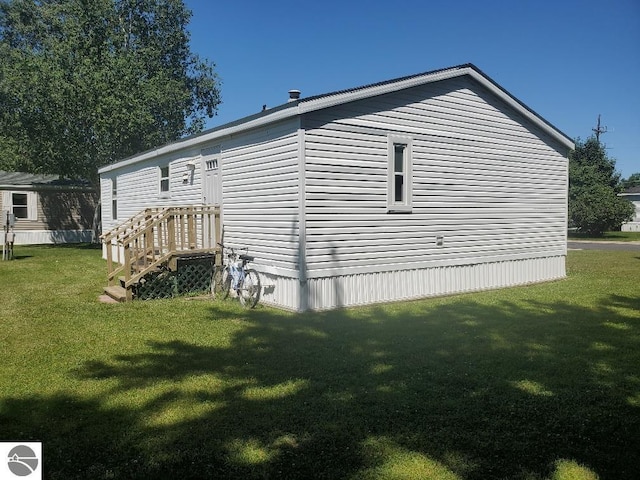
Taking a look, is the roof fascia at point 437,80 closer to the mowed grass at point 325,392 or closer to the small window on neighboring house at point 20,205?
the mowed grass at point 325,392

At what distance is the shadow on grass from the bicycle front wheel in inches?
82.2

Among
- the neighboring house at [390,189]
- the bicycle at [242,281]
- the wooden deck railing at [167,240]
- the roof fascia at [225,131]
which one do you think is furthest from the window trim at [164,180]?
the bicycle at [242,281]

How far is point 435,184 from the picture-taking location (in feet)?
36.0

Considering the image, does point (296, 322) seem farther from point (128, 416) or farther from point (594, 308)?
point (594, 308)

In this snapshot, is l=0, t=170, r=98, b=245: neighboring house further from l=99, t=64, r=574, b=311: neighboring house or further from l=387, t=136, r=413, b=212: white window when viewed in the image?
l=387, t=136, r=413, b=212: white window

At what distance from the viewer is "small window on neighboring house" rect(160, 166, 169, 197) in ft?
49.3

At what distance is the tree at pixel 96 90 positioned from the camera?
2275cm

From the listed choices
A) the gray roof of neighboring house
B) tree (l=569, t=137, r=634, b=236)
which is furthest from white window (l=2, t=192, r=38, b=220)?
tree (l=569, t=137, r=634, b=236)

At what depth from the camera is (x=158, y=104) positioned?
26.4 m

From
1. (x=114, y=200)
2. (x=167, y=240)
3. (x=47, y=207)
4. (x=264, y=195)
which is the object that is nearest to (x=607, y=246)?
(x=264, y=195)

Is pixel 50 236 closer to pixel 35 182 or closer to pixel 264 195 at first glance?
pixel 35 182

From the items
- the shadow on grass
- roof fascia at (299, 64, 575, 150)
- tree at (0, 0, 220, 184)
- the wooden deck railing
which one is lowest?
→ the shadow on grass

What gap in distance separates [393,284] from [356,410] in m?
5.84

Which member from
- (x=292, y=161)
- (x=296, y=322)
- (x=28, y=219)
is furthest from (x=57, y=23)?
(x=296, y=322)
